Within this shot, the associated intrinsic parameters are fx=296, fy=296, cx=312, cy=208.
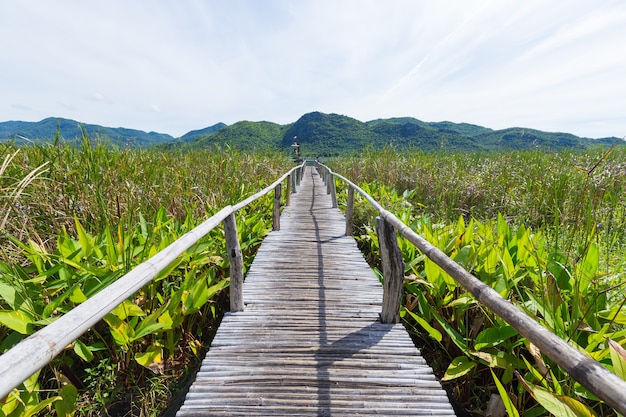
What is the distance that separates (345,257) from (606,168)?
216 inches

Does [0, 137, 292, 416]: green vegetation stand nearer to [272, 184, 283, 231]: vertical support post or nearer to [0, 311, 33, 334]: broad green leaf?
[0, 311, 33, 334]: broad green leaf

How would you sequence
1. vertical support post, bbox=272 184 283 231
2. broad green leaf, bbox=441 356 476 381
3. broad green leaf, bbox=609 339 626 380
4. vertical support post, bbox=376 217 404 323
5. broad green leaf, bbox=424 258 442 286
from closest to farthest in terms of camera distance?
1. broad green leaf, bbox=609 339 626 380
2. broad green leaf, bbox=441 356 476 381
3. vertical support post, bbox=376 217 404 323
4. broad green leaf, bbox=424 258 442 286
5. vertical support post, bbox=272 184 283 231

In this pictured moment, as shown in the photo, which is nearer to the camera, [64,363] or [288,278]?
[64,363]

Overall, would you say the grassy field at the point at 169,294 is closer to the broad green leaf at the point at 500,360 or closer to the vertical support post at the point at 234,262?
the broad green leaf at the point at 500,360

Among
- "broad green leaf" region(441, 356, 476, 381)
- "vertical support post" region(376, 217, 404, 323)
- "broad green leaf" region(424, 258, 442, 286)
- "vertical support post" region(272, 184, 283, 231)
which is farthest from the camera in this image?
"vertical support post" region(272, 184, 283, 231)

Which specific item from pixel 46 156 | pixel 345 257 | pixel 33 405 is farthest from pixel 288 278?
pixel 46 156

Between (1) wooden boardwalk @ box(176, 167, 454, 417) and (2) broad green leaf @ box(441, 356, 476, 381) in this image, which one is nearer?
(1) wooden boardwalk @ box(176, 167, 454, 417)

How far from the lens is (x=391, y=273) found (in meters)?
2.43

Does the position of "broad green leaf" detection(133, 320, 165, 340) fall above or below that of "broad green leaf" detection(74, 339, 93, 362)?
above

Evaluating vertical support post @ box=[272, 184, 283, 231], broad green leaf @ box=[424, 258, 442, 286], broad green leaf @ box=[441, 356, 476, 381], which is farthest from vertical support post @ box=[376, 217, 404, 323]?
vertical support post @ box=[272, 184, 283, 231]

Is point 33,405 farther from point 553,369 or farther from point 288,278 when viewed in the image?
point 553,369

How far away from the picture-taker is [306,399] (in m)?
1.74

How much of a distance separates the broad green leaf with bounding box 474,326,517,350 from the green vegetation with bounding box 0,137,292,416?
205 centimetres

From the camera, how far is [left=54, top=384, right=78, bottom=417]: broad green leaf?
167cm
